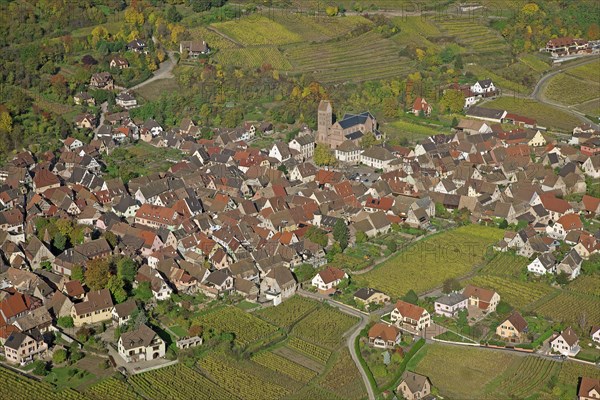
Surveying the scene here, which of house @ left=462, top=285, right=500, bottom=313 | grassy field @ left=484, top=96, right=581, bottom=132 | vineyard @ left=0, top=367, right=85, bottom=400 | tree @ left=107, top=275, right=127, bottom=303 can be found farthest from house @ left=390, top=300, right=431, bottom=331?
grassy field @ left=484, top=96, right=581, bottom=132

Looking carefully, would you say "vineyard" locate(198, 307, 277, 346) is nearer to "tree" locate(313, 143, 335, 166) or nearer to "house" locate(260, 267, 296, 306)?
"house" locate(260, 267, 296, 306)

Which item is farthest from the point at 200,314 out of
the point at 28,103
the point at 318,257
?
the point at 28,103

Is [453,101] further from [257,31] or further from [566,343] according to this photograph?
[566,343]

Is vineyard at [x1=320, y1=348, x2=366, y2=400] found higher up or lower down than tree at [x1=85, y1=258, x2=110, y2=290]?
lower down

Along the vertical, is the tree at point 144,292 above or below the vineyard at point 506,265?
above

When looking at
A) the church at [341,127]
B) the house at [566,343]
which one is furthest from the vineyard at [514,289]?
the church at [341,127]

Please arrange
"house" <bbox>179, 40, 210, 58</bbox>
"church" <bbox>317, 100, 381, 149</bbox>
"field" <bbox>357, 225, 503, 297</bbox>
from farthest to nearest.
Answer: "house" <bbox>179, 40, 210, 58</bbox> → "church" <bbox>317, 100, 381, 149</bbox> → "field" <bbox>357, 225, 503, 297</bbox>

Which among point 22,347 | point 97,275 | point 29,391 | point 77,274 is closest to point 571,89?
point 97,275

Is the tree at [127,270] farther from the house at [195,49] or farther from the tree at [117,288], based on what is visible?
the house at [195,49]
